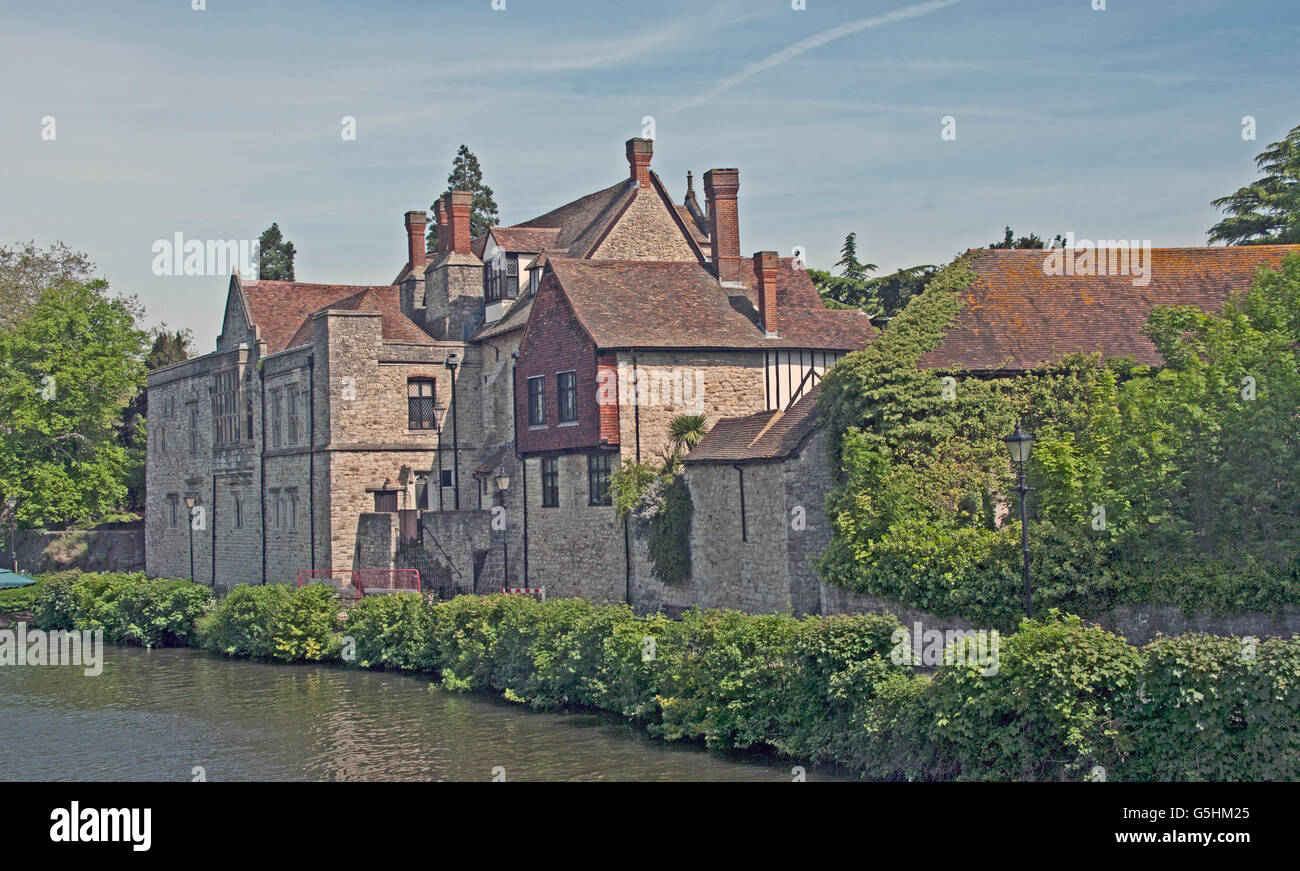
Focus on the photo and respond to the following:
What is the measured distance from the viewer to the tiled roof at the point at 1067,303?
2666cm

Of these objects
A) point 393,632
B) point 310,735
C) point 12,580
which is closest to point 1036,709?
point 310,735

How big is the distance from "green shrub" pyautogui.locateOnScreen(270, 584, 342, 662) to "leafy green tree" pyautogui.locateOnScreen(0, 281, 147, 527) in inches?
847

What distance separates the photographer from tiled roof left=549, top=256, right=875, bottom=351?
108 ft

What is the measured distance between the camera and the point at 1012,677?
16.6 metres

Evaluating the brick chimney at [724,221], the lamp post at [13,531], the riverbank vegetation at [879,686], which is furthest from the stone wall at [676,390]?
the lamp post at [13,531]

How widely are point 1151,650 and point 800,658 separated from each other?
5903 millimetres

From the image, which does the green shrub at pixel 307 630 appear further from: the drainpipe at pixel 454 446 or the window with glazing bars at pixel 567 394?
the window with glazing bars at pixel 567 394

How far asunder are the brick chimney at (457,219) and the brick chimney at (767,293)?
1305 centimetres

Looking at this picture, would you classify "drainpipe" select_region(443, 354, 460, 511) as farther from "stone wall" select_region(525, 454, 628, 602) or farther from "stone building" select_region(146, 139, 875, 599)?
"stone wall" select_region(525, 454, 628, 602)


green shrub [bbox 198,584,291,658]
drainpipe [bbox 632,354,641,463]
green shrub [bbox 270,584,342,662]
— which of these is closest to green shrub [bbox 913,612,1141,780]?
drainpipe [bbox 632,354,641,463]
